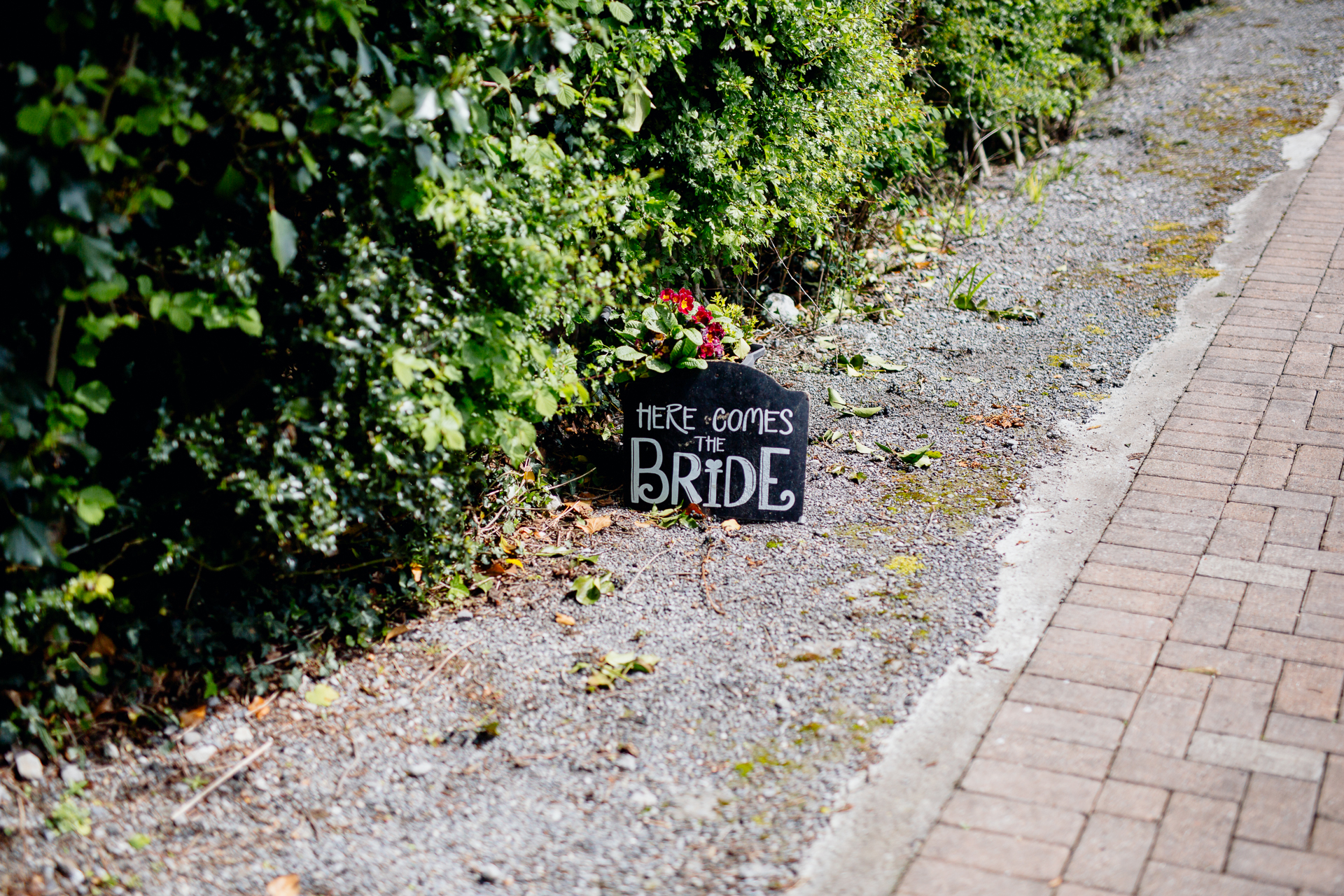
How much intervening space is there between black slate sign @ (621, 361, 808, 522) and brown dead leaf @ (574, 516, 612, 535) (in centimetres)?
19

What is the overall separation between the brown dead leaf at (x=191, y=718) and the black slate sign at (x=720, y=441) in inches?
66.8

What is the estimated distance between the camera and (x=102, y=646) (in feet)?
9.30

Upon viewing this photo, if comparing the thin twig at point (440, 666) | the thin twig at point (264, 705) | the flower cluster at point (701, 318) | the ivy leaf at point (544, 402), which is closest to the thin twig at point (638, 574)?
the thin twig at point (440, 666)

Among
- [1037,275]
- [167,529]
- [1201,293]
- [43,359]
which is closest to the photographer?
[43,359]

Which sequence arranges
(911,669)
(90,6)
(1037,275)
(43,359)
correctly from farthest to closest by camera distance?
(1037,275), (911,669), (43,359), (90,6)

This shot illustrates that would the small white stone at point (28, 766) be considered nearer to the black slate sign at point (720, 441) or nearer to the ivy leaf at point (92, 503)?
the ivy leaf at point (92, 503)

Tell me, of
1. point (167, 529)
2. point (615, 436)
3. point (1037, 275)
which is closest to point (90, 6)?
point (167, 529)

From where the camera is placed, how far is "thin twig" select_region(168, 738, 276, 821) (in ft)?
8.71

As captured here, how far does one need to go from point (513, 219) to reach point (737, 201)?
1.66 meters

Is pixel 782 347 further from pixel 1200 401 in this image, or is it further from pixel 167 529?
pixel 167 529

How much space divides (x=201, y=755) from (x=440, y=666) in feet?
2.21

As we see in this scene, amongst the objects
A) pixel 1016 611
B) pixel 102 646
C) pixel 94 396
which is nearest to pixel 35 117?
pixel 94 396

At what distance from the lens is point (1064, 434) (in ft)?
14.7

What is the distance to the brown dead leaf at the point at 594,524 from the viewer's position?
3932 mm
